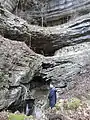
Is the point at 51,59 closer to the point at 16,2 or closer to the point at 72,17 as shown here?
the point at 72,17

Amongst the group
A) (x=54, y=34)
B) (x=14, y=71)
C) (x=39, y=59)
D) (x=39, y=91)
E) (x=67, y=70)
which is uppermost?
(x=54, y=34)

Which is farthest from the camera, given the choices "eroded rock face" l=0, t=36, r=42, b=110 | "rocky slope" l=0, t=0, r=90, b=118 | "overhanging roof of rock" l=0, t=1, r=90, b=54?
"overhanging roof of rock" l=0, t=1, r=90, b=54

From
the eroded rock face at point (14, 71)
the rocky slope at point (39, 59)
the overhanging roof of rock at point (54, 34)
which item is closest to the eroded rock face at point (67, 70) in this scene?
the rocky slope at point (39, 59)

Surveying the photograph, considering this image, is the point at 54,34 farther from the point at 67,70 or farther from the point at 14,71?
the point at 14,71

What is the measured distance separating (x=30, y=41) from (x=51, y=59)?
2.22 m

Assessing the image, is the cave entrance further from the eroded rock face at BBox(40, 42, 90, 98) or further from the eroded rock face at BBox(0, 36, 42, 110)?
the eroded rock face at BBox(0, 36, 42, 110)

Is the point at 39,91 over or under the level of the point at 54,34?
under

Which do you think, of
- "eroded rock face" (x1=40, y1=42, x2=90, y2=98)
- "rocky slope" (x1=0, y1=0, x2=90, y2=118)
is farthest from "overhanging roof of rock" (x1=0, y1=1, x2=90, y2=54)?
"eroded rock face" (x1=40, y1=42, x2=90, y2=98)

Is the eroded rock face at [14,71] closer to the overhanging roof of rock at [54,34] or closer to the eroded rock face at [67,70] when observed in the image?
the eroded rock face at [67,70]

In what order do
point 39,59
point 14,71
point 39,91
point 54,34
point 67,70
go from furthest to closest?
point 54,34 → point 39,91 → point 67,70 → point 39,59 → point 14,71

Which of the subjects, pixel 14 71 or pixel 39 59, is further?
pixel 39 59

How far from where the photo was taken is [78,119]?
5.10 metres

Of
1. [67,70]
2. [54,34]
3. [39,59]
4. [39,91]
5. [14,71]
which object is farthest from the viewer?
[54,34]

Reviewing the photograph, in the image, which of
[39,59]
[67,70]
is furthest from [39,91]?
[39,59]
